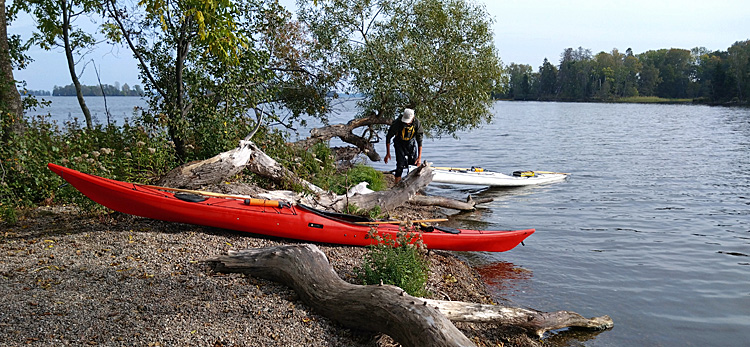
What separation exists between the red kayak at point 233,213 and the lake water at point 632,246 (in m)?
2.18

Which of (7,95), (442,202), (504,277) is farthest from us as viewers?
(442,202)

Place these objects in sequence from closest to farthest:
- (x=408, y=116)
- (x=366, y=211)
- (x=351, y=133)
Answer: (x=366, y=211)
(x=408, y=116)
(x=351, y=133)

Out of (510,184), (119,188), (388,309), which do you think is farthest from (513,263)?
(510,184)

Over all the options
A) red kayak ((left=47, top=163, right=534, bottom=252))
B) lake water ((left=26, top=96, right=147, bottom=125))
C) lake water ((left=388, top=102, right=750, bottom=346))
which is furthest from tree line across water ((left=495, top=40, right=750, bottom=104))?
red kayak ((left=47, top=163, right=534, bottom=252))

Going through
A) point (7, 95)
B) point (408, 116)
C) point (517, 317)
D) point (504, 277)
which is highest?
point (7, 95)

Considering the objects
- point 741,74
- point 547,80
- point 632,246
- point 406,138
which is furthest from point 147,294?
point 547,80

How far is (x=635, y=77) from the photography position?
106 metres

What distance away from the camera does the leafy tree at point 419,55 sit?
1323cm

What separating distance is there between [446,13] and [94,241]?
35.4 ft

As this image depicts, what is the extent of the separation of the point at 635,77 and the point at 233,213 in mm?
115167

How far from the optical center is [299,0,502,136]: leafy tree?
A: 13.2 meters

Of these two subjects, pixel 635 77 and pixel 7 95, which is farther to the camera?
pixel 635 77

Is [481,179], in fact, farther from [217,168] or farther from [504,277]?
[217,168]

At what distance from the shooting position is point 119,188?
6.21m
